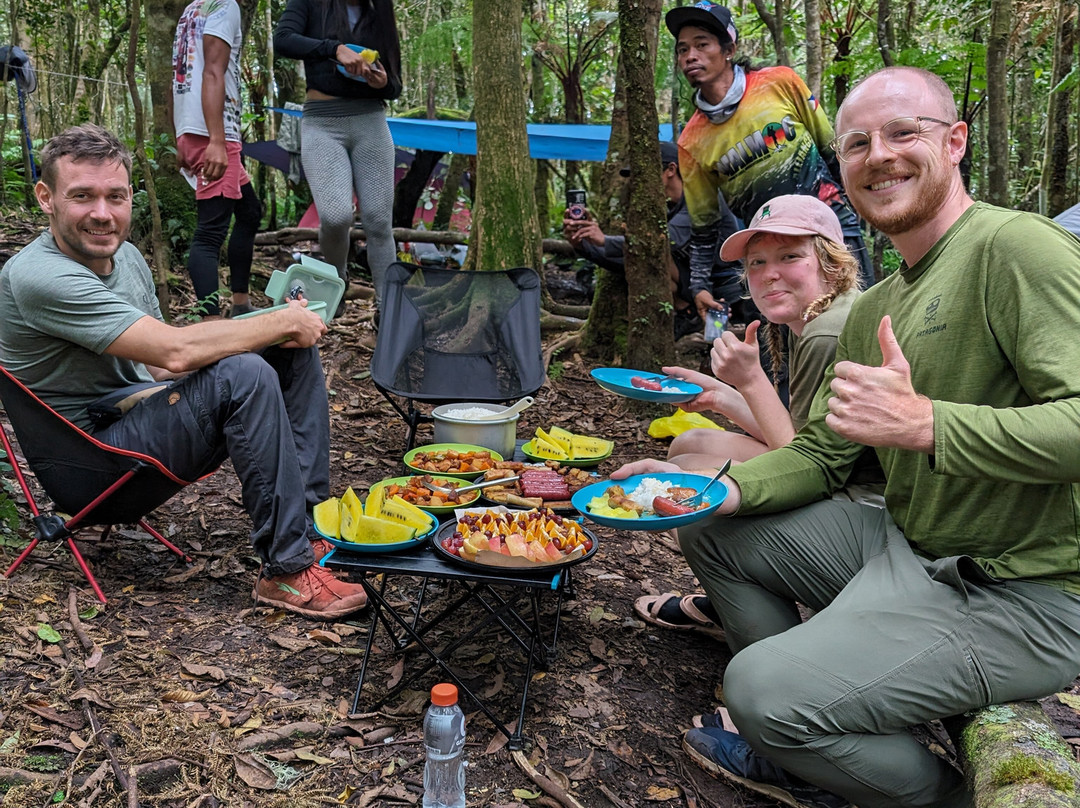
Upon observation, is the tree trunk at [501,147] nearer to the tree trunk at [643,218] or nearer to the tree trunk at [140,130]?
the tree trunk at [643,218]

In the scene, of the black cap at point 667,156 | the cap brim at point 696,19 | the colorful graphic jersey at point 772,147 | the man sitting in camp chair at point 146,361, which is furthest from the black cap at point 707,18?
the man sitting in camp chair at point 146,361

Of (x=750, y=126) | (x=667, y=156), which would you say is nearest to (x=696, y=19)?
(x=750, y=126)

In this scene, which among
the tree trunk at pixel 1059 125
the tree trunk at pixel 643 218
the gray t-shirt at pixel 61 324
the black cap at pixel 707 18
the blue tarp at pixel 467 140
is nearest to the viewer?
the gray t-shirt at pixel 61 324

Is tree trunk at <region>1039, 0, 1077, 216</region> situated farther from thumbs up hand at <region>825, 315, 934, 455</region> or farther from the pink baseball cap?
thumbs up hand at <region>825, 315, 934, 455</region>

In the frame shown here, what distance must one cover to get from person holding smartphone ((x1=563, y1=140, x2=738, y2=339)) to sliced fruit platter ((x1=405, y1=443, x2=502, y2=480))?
2.42 metres

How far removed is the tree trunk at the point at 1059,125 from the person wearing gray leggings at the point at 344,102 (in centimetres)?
534

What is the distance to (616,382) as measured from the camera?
3.47 m

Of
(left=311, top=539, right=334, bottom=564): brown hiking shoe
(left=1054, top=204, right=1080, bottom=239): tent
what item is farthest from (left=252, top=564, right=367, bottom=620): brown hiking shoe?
(left=1054, top=204, right=1080, bottom=239): tent

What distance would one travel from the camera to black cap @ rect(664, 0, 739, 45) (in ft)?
14.0

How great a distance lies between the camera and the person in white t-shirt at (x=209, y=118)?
15.1 feet

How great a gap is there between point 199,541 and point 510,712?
1.73m

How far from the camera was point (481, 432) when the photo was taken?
11.8ft

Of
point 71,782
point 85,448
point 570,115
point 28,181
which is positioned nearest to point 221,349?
point 85,448

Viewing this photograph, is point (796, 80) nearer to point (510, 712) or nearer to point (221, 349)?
point (221, 349)
